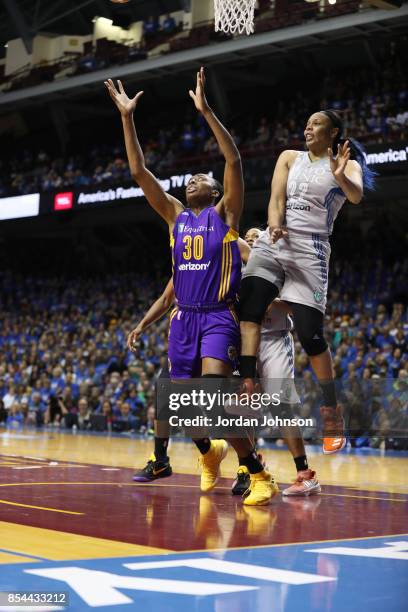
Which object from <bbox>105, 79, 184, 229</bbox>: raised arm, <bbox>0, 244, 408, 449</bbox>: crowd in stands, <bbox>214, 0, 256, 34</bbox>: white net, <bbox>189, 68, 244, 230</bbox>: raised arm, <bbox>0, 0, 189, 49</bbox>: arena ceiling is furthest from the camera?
<bbox>0, 0, 189, 49</bbox>: arena ceiling

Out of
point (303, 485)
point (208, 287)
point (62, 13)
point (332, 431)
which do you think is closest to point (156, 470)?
point (303, 485)

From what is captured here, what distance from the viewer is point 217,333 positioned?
227 inches

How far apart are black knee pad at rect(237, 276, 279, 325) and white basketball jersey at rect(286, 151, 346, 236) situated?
1.37 ft

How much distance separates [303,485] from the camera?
655 centimetres

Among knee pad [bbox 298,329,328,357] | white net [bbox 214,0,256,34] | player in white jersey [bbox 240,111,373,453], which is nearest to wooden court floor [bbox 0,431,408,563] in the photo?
player in white jersey [bbox 240,111,373,453]

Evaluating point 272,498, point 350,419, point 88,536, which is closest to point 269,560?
point 88,536

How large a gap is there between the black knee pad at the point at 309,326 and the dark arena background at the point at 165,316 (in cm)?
108

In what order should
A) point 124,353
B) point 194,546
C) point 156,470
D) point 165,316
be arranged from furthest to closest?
point 165,316, point 124,353, point 156,470, point 194,546

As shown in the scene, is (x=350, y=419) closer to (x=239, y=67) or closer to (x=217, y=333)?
(x=217, y=333)

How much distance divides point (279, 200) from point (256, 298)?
2.18 ft

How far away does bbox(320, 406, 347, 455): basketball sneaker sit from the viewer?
19.0 feet

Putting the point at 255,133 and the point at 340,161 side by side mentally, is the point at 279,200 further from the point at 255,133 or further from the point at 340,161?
the point at 255,133

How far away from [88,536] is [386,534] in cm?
163

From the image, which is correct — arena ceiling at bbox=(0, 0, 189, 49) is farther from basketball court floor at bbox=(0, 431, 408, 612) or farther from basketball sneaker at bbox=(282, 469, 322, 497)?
basketball court floor at bbox=(0, 431, 408, 612)
